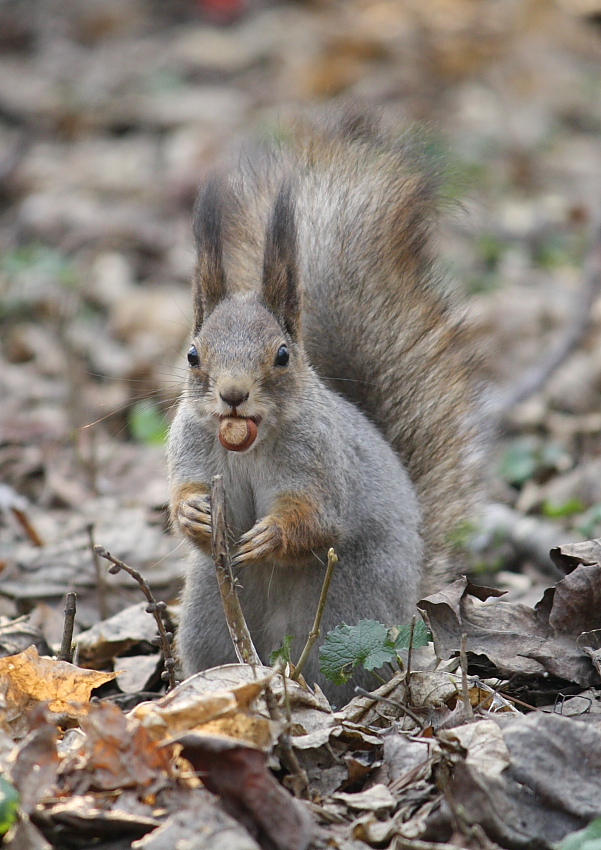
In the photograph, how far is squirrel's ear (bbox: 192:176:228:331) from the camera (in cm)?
249

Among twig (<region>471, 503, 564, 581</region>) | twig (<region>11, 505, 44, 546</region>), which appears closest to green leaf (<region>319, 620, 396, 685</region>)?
twig (<region>471, 503, 564, 581</region>)

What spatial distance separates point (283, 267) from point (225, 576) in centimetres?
76

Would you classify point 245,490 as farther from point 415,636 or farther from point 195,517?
point 415,636

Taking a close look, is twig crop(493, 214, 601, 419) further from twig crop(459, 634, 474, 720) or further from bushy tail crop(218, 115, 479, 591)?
twig crop(459, 634, 474, 720)

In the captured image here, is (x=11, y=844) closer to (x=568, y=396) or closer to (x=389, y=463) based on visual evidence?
(x=389, y=463)

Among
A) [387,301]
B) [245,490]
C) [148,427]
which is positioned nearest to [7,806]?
[245,490]

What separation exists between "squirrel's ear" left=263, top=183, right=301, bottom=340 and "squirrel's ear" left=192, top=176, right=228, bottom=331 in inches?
4.8

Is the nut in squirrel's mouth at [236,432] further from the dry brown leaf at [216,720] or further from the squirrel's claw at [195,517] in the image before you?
the dry brown leaf at [216,720]

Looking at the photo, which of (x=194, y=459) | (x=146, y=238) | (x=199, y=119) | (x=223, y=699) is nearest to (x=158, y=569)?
(x=194, y=459)

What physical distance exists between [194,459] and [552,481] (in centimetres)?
201

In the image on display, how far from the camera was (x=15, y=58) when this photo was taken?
9.04 metres

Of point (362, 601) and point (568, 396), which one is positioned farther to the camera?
point (568, 396)

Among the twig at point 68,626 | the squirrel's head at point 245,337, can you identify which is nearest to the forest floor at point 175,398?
the twig at point 68,626

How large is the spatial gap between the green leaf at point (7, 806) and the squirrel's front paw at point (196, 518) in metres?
0.85
